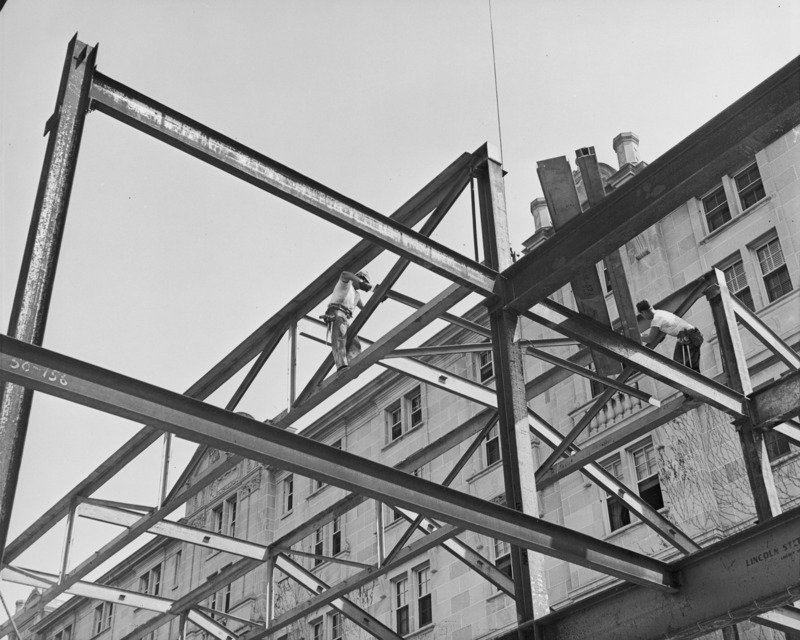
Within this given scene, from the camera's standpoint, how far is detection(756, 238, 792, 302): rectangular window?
2542 cm

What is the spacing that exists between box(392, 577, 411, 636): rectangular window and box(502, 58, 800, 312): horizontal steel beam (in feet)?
A: 72.9

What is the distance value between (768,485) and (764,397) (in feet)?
4.28

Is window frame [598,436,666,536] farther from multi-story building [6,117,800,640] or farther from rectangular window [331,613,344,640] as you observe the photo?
rectangular window [331,613,344,640]

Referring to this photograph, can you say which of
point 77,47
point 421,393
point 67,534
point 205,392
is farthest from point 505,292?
point 421,393

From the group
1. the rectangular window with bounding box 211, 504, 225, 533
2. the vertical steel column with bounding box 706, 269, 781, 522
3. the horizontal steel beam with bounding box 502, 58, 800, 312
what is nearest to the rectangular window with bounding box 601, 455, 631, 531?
the vertical steel column with bounding box 706, 269, 781, 522

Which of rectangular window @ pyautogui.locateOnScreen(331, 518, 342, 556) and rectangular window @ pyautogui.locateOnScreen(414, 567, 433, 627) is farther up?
rectangular window @ pyautogui.locateOnScreen(331, 518, 342, 556)

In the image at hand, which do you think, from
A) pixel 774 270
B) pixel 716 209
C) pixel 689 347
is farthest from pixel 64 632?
pixel 689 347

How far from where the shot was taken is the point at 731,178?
27562 millimetres

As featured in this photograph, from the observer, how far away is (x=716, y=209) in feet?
91.2

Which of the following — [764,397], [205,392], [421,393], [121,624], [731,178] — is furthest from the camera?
[121,624]

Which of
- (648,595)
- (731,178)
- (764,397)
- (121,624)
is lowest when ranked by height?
(648,595)

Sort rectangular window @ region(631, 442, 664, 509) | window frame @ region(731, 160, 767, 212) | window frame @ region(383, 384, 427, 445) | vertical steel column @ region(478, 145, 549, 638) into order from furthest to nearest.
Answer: window frame @ region(383, 384, 427, 445) < window frame @ region(731, 160, 767, 212) < rectangular window @ region(631, 442, 664, 509) < vertical steel column @ region(478, 145, 549, 638)

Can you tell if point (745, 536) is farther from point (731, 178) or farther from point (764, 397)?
point (731, 178)

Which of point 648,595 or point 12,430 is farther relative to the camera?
point 648,595
